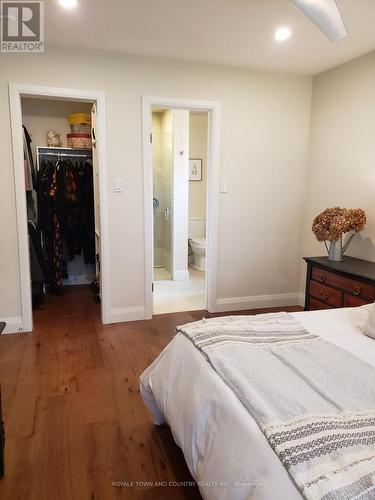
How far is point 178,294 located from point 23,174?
7.40 ft

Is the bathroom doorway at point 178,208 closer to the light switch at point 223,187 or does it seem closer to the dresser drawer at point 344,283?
the light switch at point 223,187

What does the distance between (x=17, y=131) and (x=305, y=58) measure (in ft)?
8.47

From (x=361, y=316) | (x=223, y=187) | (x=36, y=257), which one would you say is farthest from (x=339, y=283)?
(x=36, y=257)

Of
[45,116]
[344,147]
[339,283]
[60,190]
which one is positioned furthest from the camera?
[45,116]

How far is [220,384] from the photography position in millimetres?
1277

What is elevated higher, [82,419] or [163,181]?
[163,181]

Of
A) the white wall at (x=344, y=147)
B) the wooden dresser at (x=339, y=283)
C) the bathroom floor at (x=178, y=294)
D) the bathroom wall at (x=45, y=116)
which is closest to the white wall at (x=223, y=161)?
the white wall at (x=344, y=147)

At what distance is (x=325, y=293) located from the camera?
9.39 ft

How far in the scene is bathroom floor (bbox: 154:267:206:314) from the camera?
400 cm

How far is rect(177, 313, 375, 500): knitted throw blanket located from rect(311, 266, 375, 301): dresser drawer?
3.24ft

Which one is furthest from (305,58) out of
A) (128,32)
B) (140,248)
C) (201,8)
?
(140,248)

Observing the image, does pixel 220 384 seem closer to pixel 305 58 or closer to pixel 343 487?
pixel 343 487

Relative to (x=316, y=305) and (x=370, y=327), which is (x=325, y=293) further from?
(x=370, y=327)

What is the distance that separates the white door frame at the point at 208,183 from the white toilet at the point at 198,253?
1808mm
